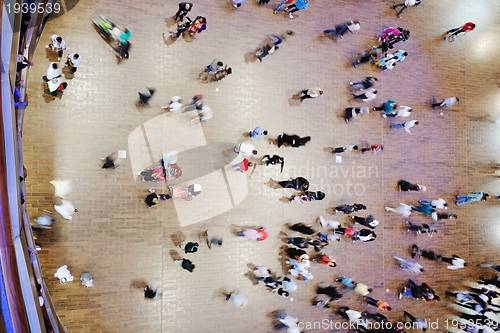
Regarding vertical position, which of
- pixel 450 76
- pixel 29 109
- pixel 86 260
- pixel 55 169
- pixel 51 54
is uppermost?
pixel 450 76

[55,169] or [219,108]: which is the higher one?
[219,108]

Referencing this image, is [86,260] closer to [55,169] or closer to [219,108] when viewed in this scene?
[55,169]

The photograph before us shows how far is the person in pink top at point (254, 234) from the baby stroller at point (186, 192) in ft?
4.45

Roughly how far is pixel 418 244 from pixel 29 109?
9826mm

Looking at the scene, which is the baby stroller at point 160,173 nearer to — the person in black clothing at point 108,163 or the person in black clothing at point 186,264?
the person in black clothing at point 108,163

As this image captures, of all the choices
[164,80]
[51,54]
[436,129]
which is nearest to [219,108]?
[164,80]

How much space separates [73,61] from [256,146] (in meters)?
4.10

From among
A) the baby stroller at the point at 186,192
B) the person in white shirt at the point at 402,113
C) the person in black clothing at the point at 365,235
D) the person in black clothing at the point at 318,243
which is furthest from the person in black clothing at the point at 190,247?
the person in white shirt at the point at 402,113

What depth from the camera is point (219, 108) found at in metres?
8.19

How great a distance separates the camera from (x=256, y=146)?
27.7 feet

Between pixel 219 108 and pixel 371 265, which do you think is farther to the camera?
pixel 371 265

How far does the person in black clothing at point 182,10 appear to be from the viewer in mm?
7422

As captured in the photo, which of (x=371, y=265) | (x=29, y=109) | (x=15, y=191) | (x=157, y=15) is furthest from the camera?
(x=371, y=265)
